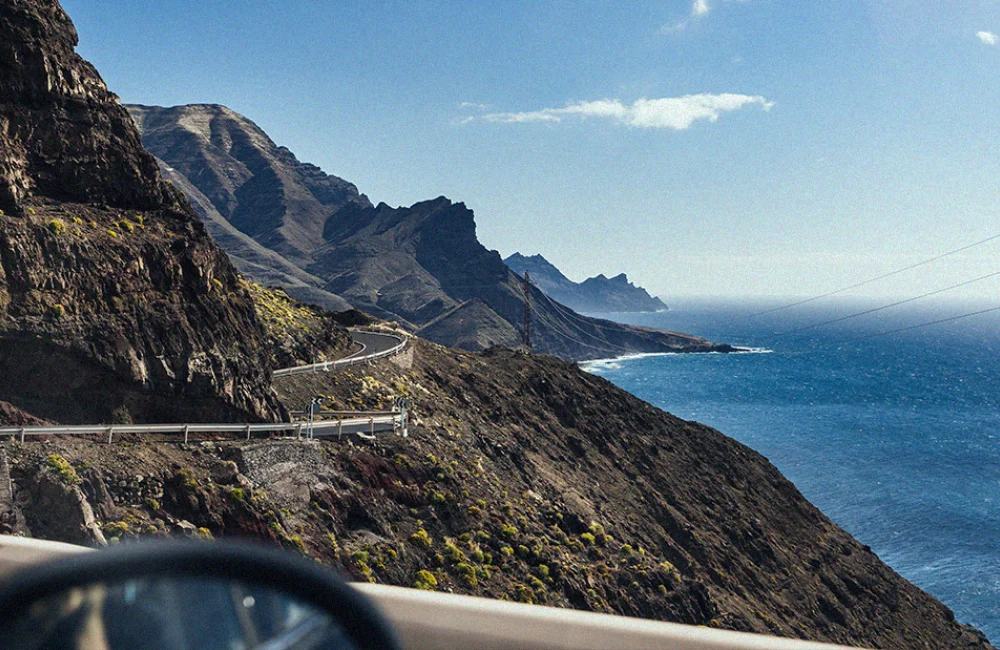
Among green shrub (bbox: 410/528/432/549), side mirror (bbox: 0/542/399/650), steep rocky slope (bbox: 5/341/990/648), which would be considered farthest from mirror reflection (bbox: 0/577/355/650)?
green shrub (bbox: 410/528/432/549)

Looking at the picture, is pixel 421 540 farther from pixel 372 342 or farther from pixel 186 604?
pixel 372 342

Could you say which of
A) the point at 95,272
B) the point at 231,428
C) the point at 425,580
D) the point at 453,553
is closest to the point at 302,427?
the point at 231,428

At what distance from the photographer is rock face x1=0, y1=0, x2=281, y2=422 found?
71.7 ft

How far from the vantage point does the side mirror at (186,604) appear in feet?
5.75

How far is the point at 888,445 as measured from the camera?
106 metres

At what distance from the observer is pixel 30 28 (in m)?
26.5

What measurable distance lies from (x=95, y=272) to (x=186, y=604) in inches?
1008

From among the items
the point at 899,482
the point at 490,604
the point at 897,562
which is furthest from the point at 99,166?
the point at 899,482

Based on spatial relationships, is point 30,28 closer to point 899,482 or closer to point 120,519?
point 120,519

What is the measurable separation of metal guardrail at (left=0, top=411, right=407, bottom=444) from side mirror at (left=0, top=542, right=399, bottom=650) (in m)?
19.3

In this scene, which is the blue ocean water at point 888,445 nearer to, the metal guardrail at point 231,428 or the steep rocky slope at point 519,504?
the steep rocky slope at point 519,504

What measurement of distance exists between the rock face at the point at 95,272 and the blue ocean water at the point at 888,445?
2018 inches

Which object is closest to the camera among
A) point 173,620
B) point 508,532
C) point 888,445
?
point 173,620

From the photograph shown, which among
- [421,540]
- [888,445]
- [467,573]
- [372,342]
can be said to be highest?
[372,342]
